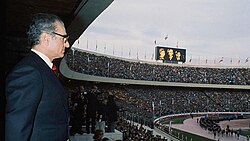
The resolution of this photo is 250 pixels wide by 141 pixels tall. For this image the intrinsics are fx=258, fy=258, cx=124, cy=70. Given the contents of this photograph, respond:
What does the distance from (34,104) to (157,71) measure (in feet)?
159

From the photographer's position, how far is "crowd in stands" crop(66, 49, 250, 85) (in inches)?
1538

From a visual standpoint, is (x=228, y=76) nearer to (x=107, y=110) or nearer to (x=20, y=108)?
(x=107, y=110)

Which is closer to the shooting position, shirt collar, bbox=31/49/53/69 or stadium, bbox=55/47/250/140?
shirt collar, bbox=31/49/53/69

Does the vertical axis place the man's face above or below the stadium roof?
below

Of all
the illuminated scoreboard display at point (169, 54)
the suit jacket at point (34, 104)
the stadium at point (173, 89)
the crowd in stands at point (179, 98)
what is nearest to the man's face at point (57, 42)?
the suit jacket at point (34, 104)

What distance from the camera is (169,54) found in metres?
50.0

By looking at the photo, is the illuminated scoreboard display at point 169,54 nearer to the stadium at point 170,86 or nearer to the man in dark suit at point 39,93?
the stadium at point 170,86

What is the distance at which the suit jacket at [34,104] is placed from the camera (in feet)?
5.38

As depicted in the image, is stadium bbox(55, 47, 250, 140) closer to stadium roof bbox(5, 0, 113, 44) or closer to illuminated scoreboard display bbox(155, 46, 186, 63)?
illuminated scoreboard display bbox(155, 46, 186, 63)

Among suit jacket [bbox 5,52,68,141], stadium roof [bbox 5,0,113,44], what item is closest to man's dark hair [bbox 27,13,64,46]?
Answer: suit jacket [bbox 5,52,68,141]

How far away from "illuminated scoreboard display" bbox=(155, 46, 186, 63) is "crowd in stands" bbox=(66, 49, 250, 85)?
7.74 feet

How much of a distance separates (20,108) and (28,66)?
0.96 feet

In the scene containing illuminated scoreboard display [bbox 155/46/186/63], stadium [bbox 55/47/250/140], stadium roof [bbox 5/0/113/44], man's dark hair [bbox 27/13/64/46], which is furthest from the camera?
illuminated scoreboard display [bbox 155/46/186/63]

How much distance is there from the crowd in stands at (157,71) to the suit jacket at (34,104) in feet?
105
